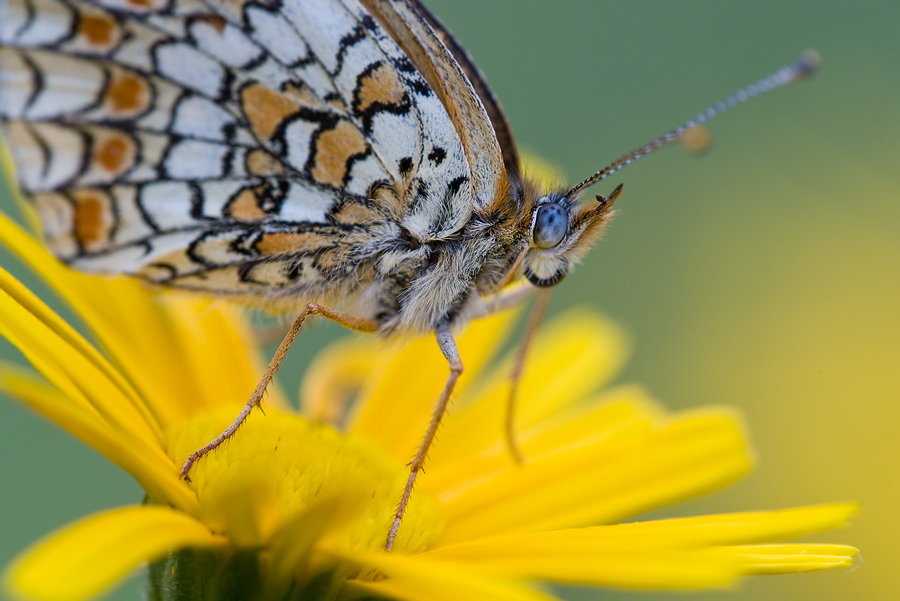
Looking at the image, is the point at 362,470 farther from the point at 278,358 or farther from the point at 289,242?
the point at 289,242

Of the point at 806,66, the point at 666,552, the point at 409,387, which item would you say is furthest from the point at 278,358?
the point at 806,66

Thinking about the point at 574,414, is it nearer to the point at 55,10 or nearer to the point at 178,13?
the point at 178,13

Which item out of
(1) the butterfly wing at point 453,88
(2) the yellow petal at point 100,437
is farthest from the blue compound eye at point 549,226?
(2) the yellow petal at point 100,437

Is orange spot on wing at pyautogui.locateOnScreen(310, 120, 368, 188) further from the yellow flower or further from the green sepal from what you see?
the green sepal

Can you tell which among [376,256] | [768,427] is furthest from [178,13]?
[768,427]

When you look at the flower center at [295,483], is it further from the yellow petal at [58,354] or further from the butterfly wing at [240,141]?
the butterfly wing at [240,141]
